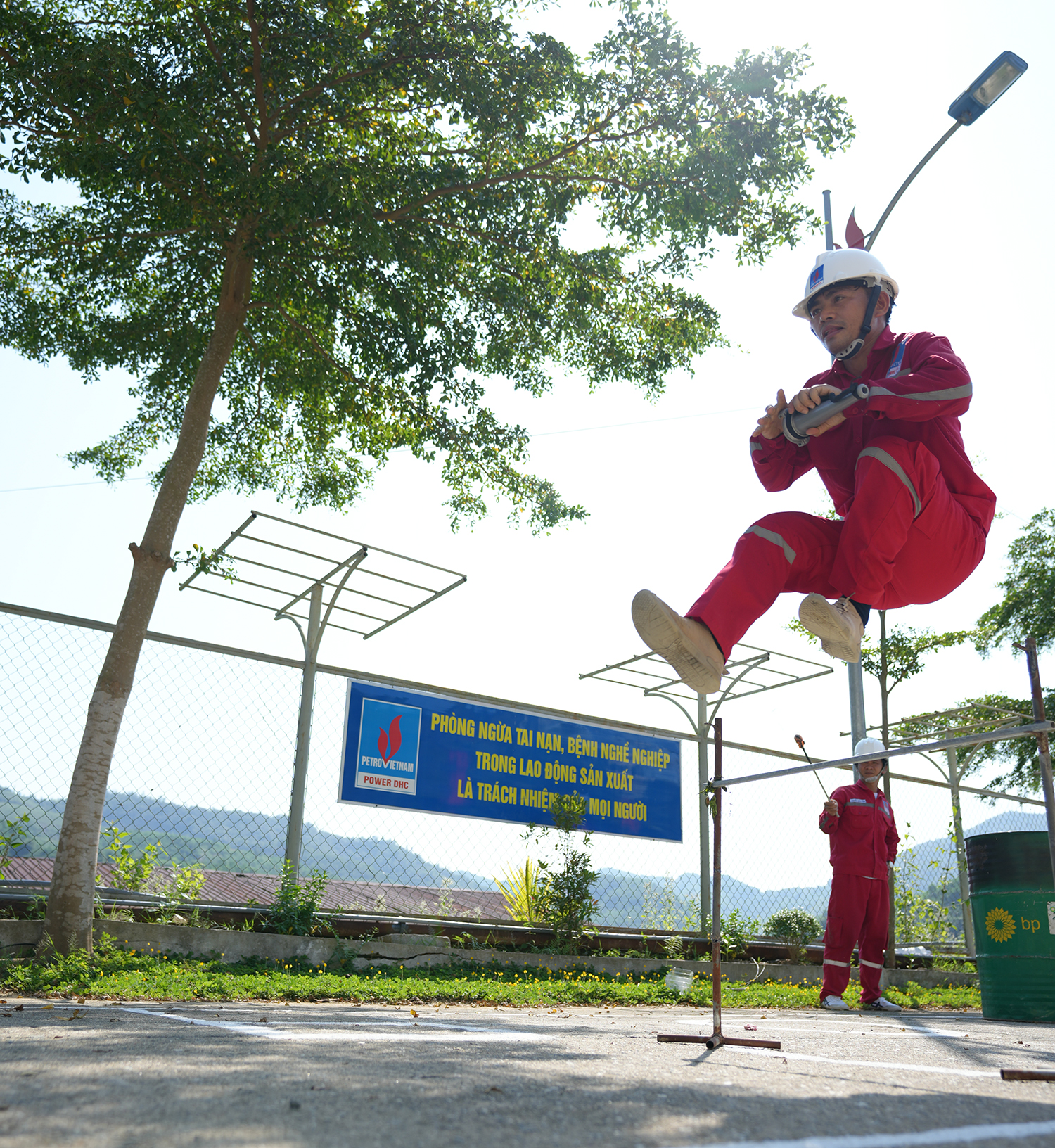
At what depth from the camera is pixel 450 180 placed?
758 cm

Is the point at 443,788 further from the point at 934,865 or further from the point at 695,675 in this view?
the point at 934,865

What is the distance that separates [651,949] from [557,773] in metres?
2.18

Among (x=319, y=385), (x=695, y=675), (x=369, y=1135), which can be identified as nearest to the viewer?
(x=369, y=1135)

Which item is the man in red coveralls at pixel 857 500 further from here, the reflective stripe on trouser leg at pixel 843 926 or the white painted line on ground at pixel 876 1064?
the reflective stripe on trouser leg at pixel 843 926

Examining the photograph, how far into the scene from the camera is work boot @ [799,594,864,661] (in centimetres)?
352

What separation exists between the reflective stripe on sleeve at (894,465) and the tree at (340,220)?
488 centimetres

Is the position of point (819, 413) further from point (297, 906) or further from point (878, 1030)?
point (297, 906)

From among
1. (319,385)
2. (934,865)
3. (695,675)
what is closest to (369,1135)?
(695,675)

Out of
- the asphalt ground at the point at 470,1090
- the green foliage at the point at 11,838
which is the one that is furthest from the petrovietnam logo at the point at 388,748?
the asphalt ground at the point at 470,1090

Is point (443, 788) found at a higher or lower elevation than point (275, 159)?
lower

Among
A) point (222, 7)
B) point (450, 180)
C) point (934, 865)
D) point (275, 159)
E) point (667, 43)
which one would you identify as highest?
point (667, 43)

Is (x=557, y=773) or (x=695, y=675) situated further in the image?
(x=557, y=773)

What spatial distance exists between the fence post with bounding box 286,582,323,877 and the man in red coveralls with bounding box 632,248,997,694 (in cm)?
571

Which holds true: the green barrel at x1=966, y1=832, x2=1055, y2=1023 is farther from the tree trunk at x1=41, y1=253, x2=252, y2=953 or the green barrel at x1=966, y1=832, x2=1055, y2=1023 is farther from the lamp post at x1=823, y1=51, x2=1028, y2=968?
the tree trunk at x1=41, y1=253, x2=252, y2=953
